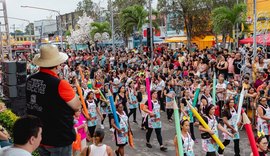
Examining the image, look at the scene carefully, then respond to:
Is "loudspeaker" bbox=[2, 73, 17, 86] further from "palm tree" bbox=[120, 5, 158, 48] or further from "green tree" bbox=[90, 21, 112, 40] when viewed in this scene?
"green tree" bbox=[90, 21, 112, 40]

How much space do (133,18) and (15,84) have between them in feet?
62.5

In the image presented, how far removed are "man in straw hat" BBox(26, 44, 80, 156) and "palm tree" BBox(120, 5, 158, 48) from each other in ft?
79.7

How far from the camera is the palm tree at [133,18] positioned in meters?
27.5

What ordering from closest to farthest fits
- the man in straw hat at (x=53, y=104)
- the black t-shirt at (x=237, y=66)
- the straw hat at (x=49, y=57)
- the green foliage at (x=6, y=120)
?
the man in straw hat at (x=53, y=104) < the straw hat at (x=49, y=57) < the green foliage at (x=6, y=120) < the black t-shirt at (x=237, y=66)

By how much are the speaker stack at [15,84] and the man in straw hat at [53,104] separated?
6.43 metres

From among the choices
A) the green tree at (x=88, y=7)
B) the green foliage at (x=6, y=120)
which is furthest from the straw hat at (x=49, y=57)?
the green tree at (x=88, y=7)

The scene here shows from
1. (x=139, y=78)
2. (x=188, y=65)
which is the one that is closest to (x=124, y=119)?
(x=139, y=78)

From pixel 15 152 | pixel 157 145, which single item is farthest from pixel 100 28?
pixel 15 152

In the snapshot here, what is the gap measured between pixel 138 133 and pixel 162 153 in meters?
2.31

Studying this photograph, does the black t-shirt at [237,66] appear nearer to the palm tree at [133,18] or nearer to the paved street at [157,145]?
the paved street at [157,145]

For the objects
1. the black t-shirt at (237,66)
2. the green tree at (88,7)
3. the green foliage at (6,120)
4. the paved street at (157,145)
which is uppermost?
the green tree at (88,7)

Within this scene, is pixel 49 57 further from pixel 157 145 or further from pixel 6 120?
pixel 157 145

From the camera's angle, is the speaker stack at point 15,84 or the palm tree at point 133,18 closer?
the speaker stack at point 15,84

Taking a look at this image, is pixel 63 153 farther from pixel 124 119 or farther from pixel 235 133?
pixel 235 133
